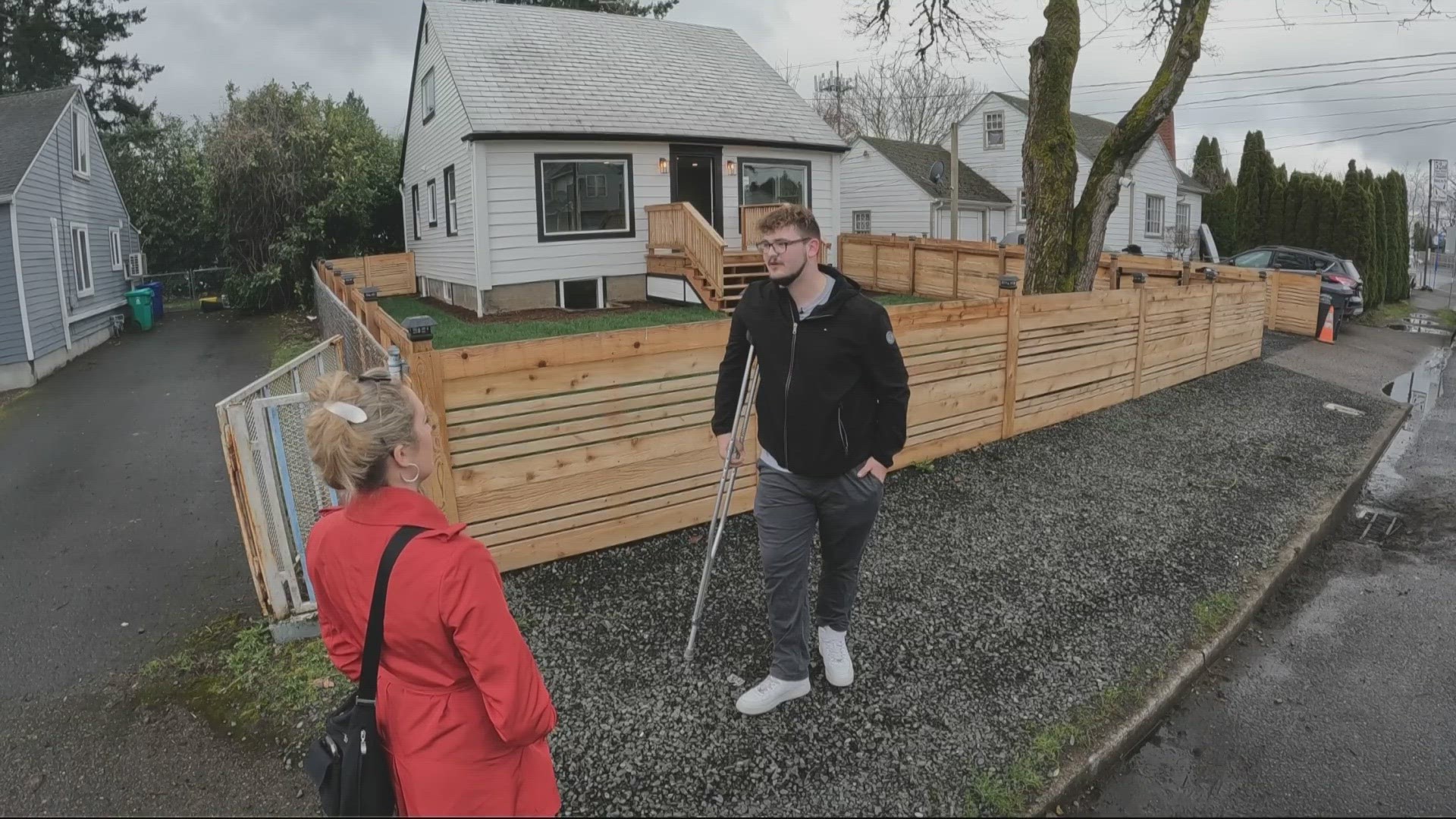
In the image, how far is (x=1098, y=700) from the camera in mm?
3900

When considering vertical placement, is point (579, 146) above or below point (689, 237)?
above

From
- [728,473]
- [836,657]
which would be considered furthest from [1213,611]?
[728,473]

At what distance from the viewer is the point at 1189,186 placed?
34.9m

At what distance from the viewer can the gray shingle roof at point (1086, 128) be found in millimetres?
30125

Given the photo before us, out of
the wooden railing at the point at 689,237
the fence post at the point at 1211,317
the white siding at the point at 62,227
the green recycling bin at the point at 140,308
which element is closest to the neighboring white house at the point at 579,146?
the wooden railing at the point at 689,237

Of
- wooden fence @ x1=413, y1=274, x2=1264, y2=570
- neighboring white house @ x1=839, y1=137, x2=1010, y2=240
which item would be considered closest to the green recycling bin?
wooden fence @ x1=413, y1=274, x2=1264, y2=570

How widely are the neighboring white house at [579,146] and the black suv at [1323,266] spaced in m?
10.5

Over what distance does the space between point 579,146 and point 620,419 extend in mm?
12695

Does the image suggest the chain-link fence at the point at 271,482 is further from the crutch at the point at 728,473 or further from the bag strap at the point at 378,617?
the bag strap at the point at 378,617

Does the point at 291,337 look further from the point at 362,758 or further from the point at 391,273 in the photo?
the point at 362,758

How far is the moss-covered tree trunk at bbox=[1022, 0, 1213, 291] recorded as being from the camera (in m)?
10.4

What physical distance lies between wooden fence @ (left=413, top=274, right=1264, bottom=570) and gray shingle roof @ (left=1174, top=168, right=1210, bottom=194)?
1250 inches

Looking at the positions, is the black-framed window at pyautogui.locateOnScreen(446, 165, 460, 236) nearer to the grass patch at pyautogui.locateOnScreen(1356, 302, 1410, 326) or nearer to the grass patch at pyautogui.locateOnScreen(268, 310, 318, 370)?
the grass patch at pyautogui.locateOnScreen(268, 310, 318, 370)

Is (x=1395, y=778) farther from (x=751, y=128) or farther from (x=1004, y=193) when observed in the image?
(x=1004, y=193)
